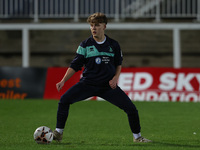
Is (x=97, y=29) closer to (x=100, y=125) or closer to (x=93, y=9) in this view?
(x=100, y=125)

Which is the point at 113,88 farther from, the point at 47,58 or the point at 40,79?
the point at 47,58

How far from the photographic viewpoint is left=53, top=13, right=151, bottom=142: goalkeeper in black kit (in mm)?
7129

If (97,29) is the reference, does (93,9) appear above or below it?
above

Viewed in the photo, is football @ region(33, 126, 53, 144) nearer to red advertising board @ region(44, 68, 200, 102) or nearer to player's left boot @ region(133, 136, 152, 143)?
player's left boot @ region(133, 136, 152, 143)

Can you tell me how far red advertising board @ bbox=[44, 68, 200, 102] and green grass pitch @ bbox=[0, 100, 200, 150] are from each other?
959 millimetres

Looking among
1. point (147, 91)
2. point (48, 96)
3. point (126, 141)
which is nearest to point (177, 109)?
point (147, 91)

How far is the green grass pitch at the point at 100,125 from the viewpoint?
7.15 meters

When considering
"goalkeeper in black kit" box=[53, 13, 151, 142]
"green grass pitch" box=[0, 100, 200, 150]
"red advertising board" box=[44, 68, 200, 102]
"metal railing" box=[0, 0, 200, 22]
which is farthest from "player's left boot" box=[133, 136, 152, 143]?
"metal railing" box=[0, 0, 200, 22]

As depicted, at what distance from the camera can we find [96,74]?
7.19 m

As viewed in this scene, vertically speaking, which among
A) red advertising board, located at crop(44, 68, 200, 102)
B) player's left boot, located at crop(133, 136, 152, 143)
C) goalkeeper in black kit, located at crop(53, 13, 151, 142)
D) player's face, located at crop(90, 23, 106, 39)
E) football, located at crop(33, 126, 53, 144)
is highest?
player's face, located at crop(90, 23, 106, 39)

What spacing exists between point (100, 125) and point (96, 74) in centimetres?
330

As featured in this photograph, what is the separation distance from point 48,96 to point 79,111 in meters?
3.74

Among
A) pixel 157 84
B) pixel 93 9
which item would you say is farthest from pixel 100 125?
pixel 93 9

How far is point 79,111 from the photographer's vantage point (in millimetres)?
13539
